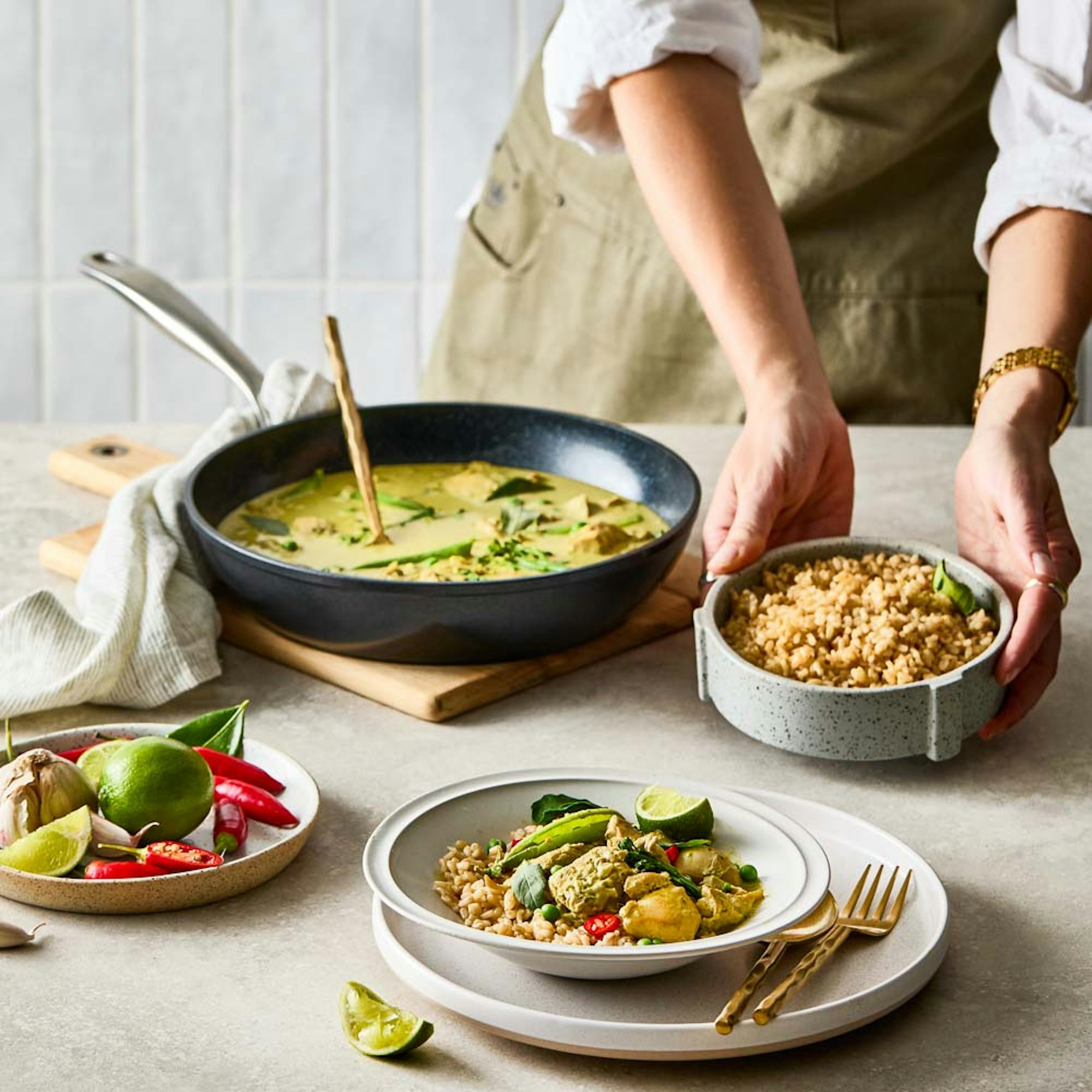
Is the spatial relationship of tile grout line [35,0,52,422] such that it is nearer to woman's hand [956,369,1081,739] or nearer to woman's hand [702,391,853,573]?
woman's hand [702,391,853,573]

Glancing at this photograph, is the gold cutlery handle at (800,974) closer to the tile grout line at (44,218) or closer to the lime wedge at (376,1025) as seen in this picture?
the lime wedge at (376,1025)

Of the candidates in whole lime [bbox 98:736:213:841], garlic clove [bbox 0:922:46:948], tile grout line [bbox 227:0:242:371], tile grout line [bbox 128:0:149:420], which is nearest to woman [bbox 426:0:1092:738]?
whole lime [bbox 98:736:213:841]

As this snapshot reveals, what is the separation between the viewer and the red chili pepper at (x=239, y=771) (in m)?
1.06

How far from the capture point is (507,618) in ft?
4.04

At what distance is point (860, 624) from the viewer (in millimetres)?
1163

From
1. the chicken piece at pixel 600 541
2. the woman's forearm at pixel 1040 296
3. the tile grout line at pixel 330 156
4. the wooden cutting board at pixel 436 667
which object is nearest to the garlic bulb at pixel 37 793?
the wooden cutting board at pixel 436 667

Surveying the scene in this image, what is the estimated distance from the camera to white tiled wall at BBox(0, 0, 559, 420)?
9.48 feet

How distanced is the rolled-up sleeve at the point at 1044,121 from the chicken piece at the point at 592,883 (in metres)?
0.92

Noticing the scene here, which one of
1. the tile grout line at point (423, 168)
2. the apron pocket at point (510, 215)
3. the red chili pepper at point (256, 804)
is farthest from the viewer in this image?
the tile grout line at point (423, 168)

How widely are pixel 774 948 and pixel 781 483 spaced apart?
0.52m

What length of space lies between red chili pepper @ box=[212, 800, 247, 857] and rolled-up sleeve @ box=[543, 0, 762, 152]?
882 millimetres

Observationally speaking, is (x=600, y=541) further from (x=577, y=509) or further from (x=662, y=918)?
(x=662, y=918)

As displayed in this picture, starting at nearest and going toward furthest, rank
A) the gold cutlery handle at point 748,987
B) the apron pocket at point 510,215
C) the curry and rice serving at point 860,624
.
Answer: the gold cutlery handle at point 748,987 → the curry and rice serving at point 860,624 → the apron pocket at point 510,215

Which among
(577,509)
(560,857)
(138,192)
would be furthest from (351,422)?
(138,192)
